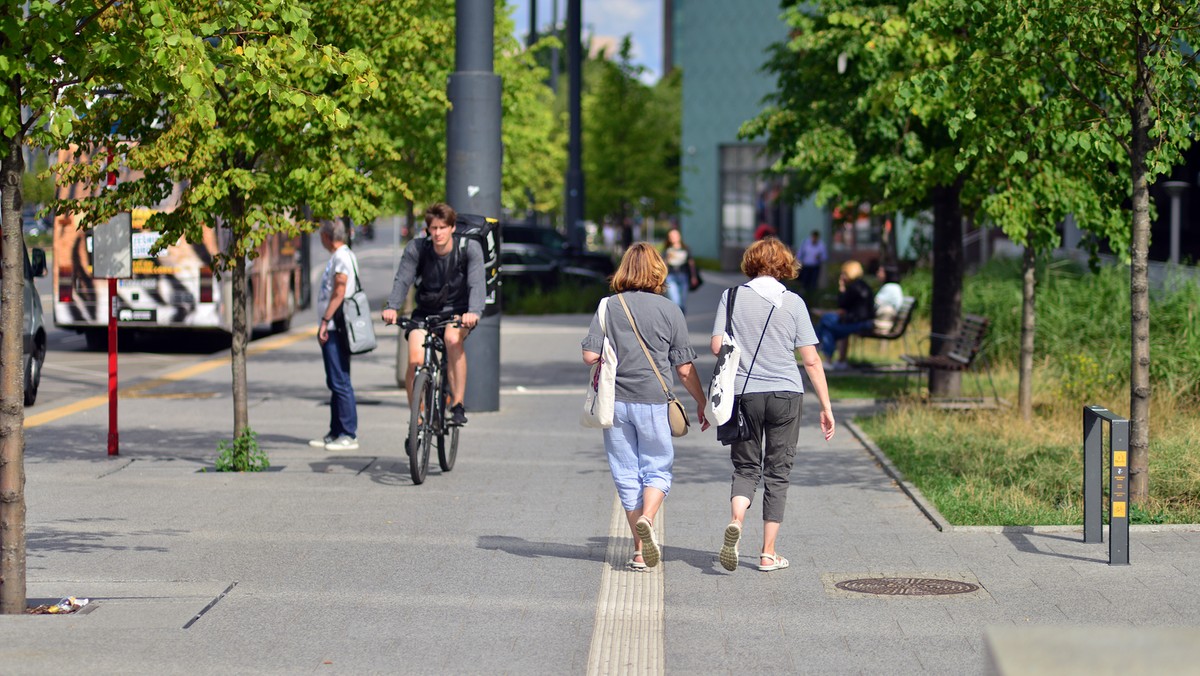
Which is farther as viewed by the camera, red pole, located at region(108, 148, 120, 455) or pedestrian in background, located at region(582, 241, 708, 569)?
red pole, located at region(108, 148, 120, 455)

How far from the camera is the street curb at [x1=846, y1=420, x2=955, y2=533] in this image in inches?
342

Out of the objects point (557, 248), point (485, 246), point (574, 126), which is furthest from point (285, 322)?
point (485, 246)

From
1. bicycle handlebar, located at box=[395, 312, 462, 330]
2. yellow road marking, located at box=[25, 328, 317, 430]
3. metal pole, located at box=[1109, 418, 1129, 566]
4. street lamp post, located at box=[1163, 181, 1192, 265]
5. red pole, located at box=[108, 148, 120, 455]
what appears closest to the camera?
metal pole, located at box=[1109, 418, 1129, 566]

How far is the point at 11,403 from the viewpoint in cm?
648

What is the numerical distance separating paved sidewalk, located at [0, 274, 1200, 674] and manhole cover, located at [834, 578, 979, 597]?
0.31 ft

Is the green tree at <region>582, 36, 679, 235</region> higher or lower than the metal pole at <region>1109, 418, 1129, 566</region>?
higher

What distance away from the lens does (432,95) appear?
43.1ft

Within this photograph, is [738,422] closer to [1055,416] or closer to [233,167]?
[233,167]

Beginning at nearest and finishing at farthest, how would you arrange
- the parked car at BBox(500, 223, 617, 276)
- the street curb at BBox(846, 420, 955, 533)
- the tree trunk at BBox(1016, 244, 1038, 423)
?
the street curb at BBox(846, 420, 955, 533) → the tree trunk at BBox(1016, 244, 1038, 423) → the parked car at BBox(500, 223, 617, 276)

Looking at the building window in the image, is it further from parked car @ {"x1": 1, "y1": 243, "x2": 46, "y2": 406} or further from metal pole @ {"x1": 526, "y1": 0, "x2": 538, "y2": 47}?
parked car @ {"x1": 1, "y1": 243, "x2": 46, "y2": 406}

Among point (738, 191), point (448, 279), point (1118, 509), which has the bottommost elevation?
point (1118, 509)

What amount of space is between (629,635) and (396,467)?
4.84 meters

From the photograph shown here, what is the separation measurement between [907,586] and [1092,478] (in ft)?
4.43

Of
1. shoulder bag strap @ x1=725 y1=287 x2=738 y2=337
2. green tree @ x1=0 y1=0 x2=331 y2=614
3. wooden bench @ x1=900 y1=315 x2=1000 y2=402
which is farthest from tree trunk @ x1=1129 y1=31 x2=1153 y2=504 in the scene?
green tree @ x1=0 y1=0 x2=331 y2=614
